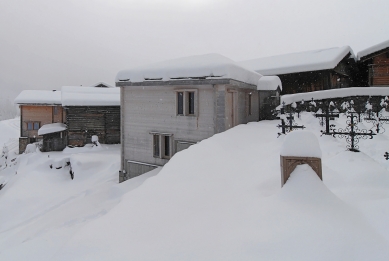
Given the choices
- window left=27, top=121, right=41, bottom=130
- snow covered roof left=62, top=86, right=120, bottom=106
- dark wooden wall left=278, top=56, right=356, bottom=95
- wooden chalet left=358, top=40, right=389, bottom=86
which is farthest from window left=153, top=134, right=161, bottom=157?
window left=27, top=121, right=41, bottom=130

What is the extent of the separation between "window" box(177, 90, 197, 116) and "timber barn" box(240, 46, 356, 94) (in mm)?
13032

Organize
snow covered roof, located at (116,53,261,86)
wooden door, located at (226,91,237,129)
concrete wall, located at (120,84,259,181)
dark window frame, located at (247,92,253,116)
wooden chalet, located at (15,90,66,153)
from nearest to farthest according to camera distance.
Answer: snow covered roof, located at (116,53,261,86) < concrete wall, located at (120,84,259,181) < wooden door, located at (226,91,237,129) < dark window frame, located at (247,92,253,116) < wooden chalet, located at (15,90,66,153)

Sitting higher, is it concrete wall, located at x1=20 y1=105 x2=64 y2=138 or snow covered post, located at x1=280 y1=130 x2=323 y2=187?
concrete wall, located at x1=20 y1=105 x2=64 y2=138

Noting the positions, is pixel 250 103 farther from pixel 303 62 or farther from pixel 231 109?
pixel 303 62

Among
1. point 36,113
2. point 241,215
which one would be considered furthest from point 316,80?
point 36,113

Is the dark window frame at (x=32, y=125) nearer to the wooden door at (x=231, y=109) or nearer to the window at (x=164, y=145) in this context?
the window at (x=164, y=145)

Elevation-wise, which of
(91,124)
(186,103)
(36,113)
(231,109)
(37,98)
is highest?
(37,98)

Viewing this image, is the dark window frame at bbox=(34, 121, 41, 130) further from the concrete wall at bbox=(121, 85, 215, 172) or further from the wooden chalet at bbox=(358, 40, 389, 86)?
the wooden chalet at bbox=(358, 40, 389, 86)

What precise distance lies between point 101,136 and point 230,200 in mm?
23004

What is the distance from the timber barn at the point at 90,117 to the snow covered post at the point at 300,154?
23.5 metres

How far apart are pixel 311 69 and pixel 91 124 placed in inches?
813

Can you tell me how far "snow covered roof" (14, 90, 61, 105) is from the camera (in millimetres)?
30233

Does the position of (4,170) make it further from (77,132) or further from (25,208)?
(25,208)

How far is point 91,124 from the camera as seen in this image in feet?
83.9
